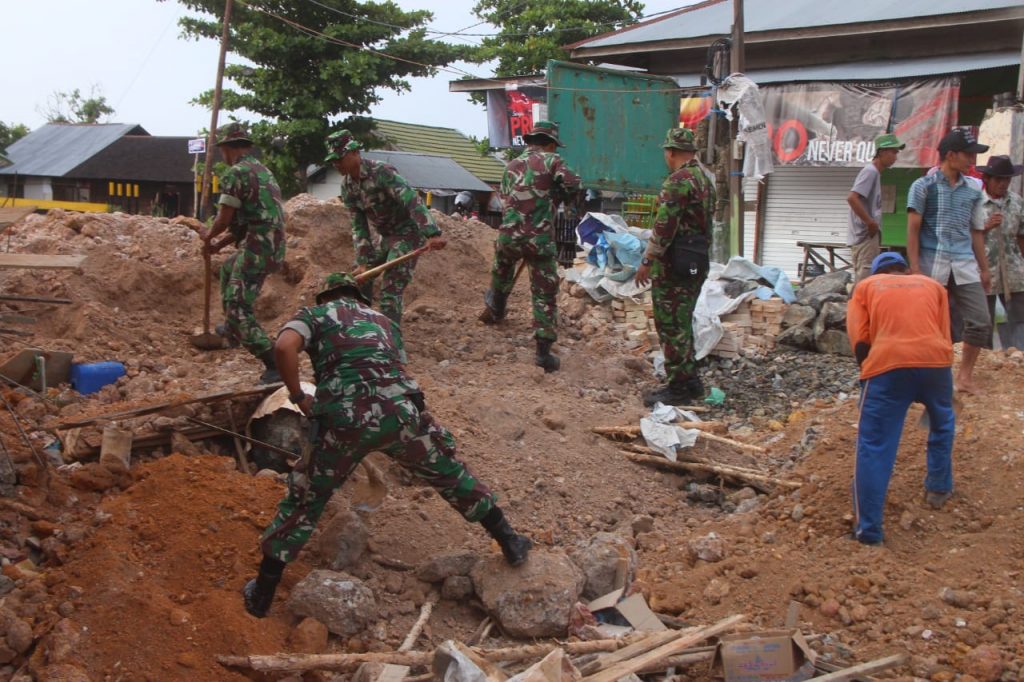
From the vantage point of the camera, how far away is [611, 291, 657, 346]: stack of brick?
9445mm

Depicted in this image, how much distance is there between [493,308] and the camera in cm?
884

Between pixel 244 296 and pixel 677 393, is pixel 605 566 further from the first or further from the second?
pixel 244 296

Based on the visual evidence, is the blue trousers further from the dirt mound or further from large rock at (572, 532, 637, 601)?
large rock at (572, 532, 637, 601)

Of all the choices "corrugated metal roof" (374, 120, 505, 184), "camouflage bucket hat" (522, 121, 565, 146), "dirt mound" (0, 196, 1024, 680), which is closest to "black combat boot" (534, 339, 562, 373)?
→ "dirt mound" (0, 196, 1024, 680)

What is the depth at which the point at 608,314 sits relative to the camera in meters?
9.90

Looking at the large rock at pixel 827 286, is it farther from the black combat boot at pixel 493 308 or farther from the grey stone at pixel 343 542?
the grey stone at pixel 343 542

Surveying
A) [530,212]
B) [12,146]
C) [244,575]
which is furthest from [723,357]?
[12,146]

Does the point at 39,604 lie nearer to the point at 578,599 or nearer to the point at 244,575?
the point at 244,575

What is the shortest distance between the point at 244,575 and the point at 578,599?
155 cm

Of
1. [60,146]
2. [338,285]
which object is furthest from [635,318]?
[60,146]

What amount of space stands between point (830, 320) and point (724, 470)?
3202mm

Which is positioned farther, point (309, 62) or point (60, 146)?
point (60, 146)

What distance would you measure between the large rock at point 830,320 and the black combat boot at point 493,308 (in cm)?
286

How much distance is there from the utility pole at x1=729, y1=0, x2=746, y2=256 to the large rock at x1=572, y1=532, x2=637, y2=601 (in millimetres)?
7390
